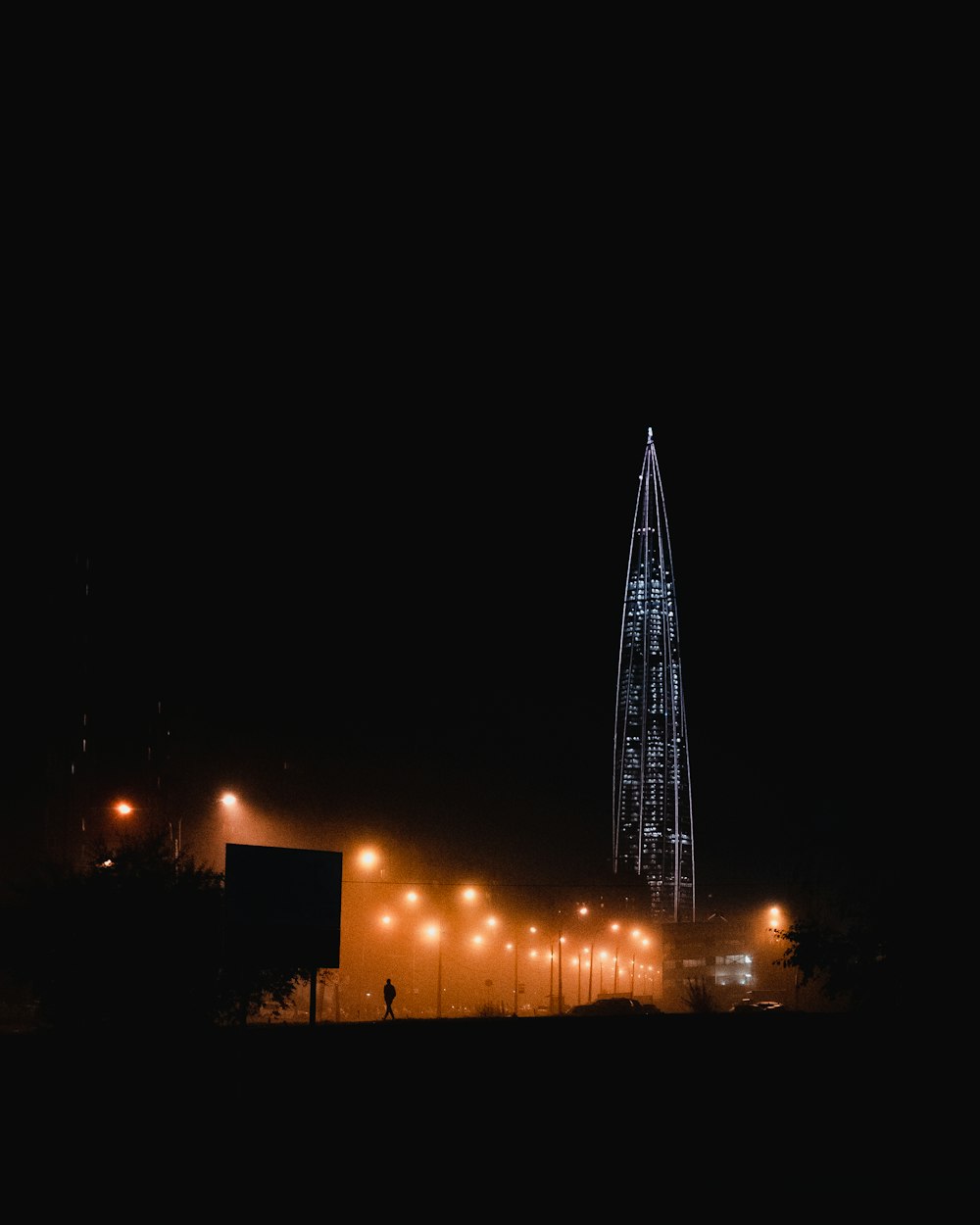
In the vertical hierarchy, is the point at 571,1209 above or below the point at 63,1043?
below

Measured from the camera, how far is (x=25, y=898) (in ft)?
86.0

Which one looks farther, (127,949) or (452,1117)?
(127,949)

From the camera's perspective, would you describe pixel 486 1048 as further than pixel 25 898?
No

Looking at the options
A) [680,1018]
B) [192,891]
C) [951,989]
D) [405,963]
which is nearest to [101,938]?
[192,891]

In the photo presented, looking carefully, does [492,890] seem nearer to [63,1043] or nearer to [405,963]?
[405,963]

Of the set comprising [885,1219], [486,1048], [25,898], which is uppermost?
[25,898]

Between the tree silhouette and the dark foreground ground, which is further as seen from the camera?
the tree silhouette

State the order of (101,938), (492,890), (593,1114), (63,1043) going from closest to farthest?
(63,1043) < (593,1114) < (101,938) < (492,890)

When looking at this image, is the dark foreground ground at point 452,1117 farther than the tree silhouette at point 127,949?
No

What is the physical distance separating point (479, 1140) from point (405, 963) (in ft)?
214

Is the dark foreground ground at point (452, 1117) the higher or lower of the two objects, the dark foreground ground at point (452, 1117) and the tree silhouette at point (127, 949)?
the lower

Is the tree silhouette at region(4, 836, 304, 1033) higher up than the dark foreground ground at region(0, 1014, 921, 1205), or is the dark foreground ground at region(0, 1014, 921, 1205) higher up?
the tree silhouette at region(4, 836, 304, 1033)

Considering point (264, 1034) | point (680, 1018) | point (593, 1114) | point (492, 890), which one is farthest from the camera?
point (492, 890)

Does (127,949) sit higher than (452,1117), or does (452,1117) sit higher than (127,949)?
(127,949)
